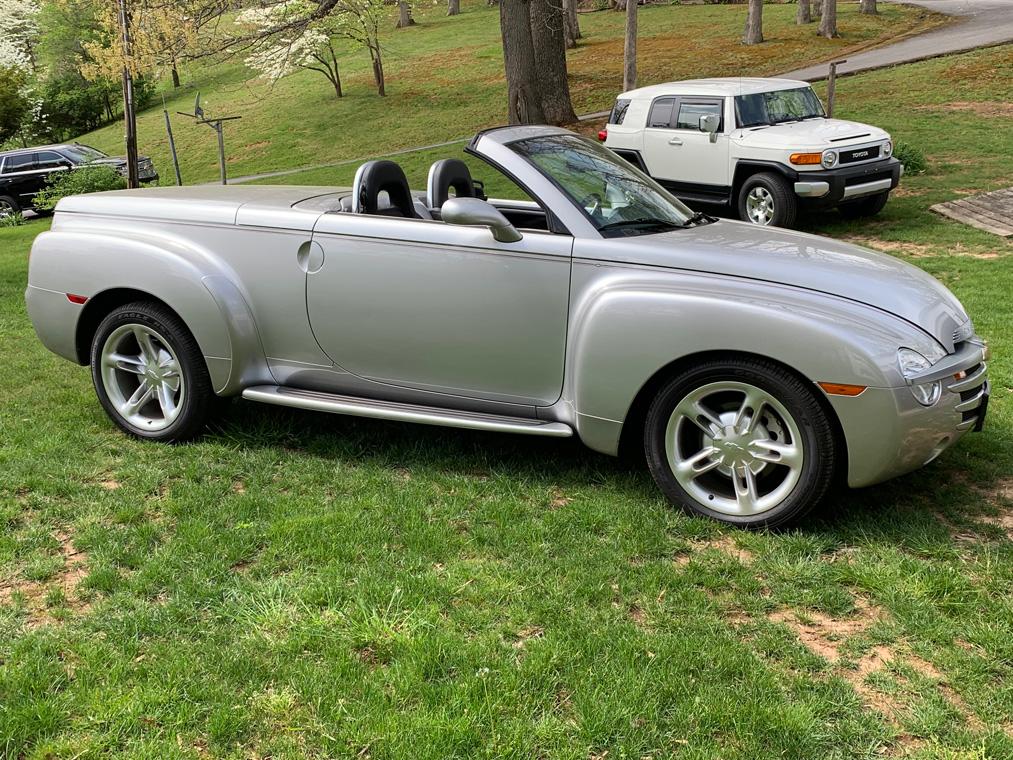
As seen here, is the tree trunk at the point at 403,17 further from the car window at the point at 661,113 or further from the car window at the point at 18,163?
the car window at the point at 661,113

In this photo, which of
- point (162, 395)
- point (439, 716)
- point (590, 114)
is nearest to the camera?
point (439, 716)

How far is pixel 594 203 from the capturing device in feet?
14.5

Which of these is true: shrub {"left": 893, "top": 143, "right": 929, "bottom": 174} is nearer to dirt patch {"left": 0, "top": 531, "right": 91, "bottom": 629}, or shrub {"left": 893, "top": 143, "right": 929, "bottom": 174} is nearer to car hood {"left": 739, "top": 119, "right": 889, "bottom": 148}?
car hood {"left": 739, "top": 119, "right": 889, "bottom": 148}

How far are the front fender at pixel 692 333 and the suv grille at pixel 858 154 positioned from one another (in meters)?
7.83

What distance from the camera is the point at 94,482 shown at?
452 cm

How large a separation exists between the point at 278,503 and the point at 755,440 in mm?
2126

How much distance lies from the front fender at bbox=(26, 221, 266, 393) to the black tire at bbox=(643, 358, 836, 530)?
209 cm

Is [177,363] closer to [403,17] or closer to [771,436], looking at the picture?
[771,436]

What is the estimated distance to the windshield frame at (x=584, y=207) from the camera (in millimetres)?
4277

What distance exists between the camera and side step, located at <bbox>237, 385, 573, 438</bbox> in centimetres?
419

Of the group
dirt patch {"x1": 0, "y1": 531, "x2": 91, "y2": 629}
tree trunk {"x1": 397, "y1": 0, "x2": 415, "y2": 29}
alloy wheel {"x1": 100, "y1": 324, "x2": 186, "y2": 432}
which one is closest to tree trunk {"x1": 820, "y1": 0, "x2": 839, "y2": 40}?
tree trunk {"x1": 397, "y1": 0, "x2": 415, "y2": 29}

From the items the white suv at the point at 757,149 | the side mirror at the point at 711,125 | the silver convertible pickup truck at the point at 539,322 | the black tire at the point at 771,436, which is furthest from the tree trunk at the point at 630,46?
the black tire at the point at 771,436

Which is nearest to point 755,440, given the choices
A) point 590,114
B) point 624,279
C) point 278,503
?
point 624,279

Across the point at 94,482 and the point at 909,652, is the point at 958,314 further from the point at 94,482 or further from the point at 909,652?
the point at 94,482
